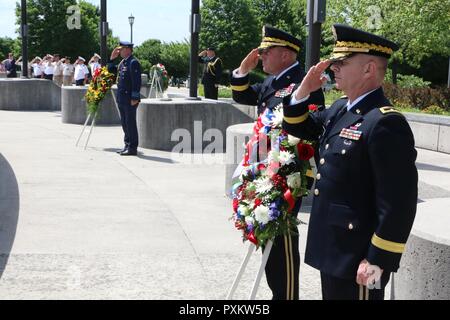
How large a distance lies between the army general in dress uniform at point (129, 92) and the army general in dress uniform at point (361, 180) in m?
8.76

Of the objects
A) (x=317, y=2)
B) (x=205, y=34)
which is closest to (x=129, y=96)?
(x=317, y=2)

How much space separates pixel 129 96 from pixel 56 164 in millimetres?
1838

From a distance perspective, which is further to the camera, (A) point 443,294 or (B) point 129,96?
(B) point 129,96

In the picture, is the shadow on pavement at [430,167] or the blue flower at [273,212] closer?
the blue flower at [273,212]

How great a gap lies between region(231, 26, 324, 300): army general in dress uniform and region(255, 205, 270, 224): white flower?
1.15 ft

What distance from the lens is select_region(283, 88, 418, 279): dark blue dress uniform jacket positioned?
3070 mm

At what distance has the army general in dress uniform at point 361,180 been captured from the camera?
3.08m

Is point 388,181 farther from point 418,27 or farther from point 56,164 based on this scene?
point 418,27

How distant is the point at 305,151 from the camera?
4035 millimetres

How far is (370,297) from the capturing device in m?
3.34

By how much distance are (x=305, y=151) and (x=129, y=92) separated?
850 centimetres

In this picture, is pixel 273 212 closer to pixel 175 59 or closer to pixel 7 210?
pixel 7 210

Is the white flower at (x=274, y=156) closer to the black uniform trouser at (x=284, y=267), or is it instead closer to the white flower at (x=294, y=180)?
the white flower at (x=294, y=180)

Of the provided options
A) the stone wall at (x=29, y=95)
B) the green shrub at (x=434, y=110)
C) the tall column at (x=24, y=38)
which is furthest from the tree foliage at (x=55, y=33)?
the green shrub at (x=434, y=110)
